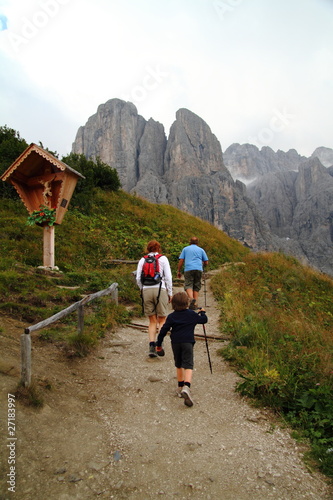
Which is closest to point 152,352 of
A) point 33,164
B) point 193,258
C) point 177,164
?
point 193,258

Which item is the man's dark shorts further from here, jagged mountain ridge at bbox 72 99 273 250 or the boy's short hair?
jagged mountain ridge at bbox 72 99 273 250

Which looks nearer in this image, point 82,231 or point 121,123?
point 82,231

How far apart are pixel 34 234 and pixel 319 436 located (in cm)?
1223

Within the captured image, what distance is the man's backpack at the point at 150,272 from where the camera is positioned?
18.2 feet

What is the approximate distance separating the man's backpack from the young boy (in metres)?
1.12

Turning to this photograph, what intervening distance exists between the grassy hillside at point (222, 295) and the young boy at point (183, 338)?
0.78 metres

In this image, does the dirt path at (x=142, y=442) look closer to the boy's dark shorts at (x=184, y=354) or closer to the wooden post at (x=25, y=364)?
the wooden post at (x=25, y=364)

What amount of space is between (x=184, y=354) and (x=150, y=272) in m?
1.75

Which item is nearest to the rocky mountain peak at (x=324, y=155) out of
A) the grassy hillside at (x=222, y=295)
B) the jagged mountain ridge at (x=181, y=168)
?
the jagged mountain ridge at (x=181, y=168)

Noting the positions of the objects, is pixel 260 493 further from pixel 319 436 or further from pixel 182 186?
pixel 182 186

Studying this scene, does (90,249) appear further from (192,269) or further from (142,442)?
(142,442)

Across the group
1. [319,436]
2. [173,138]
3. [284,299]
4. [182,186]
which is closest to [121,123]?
[173,138]

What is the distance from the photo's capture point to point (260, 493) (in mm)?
2504

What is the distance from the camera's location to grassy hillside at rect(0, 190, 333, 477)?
3963 mm
